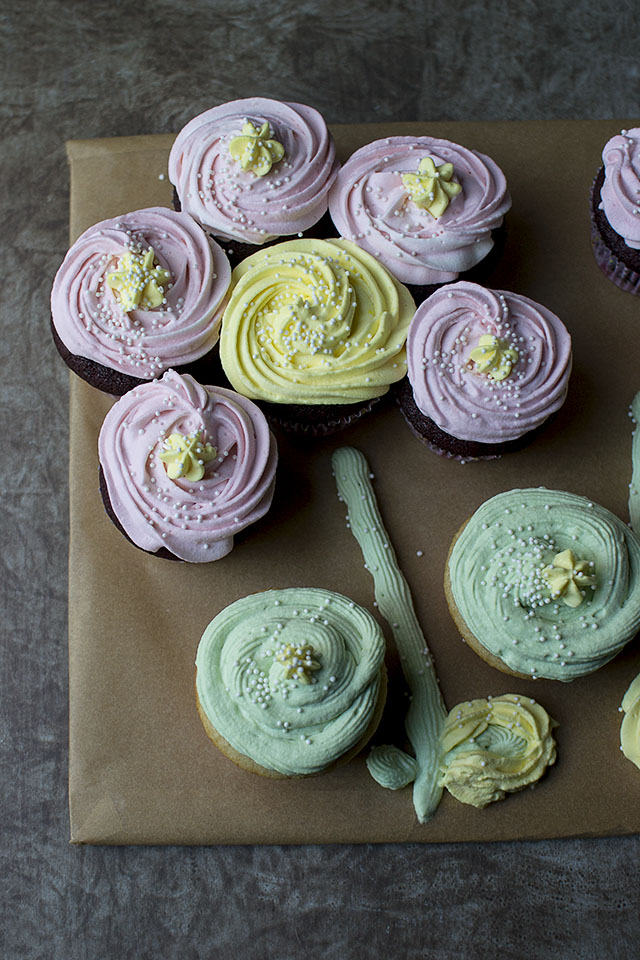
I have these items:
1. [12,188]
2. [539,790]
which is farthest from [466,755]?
[12,188]

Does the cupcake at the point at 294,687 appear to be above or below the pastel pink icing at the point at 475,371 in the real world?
below

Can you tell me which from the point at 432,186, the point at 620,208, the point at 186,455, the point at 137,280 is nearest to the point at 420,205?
the point at 432,186

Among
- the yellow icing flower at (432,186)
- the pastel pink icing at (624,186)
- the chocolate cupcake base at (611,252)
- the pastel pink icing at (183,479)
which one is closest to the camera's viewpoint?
the pastel pink icing at (183,479)

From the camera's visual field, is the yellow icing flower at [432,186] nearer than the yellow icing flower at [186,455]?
No

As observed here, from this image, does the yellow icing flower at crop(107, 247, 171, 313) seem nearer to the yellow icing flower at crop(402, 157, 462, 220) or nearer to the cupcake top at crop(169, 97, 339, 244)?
the cupcake top at crop(169, 97, 339, 244)

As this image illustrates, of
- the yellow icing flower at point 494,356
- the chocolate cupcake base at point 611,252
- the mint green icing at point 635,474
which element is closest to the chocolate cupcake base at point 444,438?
the yellow icing flower at point 494,356

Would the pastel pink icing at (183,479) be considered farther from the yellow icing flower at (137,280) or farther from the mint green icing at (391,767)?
the mint green icing at (391,767)

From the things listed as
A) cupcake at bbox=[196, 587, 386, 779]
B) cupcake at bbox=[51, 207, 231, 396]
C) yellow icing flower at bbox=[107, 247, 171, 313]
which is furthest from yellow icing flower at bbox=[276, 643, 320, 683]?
yellow icing flower at bbox=[107, 247, 171, 313]
